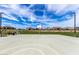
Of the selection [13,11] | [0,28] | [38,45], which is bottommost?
[38,45]

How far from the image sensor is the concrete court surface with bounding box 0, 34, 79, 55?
2.98 m

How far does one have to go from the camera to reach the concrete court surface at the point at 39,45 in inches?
117

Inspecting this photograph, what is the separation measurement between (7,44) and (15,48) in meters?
0.14

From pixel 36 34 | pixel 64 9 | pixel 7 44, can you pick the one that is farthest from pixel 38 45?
pixel 64 9

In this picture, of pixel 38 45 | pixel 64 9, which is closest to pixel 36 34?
pixel 38 45

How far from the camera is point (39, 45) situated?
2.99 meters

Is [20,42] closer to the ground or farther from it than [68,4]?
closer to the ground
